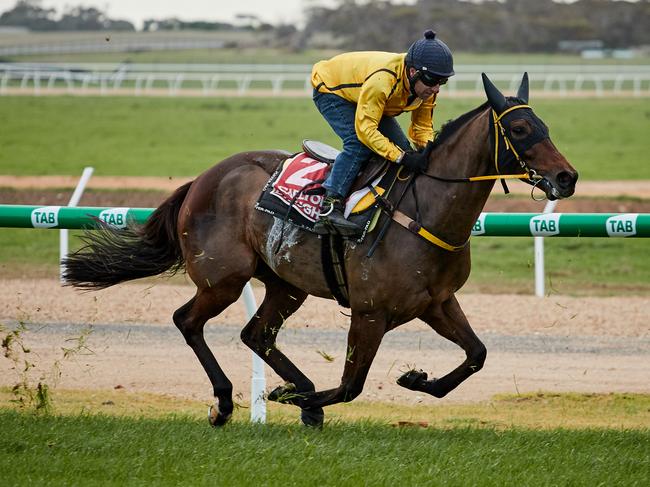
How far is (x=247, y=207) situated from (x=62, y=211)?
1.60 m

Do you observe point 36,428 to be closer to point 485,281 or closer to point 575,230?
point 575,230

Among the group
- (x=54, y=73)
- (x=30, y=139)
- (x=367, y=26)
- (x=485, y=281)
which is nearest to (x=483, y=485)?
(x=485, y=281)

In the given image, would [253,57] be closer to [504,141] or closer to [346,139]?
[346,139]

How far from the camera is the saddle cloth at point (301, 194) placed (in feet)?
18.7

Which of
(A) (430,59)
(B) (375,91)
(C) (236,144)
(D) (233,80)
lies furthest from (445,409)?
(D) (233,80)

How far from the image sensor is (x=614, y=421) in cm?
662

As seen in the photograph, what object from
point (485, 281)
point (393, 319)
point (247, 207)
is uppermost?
point (247, 207)

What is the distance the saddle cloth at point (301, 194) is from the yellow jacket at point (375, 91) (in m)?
0.29

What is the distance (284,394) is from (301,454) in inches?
34.4

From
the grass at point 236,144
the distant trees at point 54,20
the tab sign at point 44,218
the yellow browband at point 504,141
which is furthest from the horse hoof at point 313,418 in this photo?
the distant trees at point 54,20

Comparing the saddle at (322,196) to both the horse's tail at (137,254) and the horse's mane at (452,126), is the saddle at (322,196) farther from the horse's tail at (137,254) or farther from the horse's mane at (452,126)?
the horse's tail at (137,254)

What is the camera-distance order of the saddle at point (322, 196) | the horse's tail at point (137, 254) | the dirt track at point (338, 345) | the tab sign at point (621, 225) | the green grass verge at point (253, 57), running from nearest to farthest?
the saddle at point (322, 196), the tab sign at point (621, 225), the horse's tail at point (137, 254), the dirt track at point (338, 345), the green grass verge at point (253, 57)

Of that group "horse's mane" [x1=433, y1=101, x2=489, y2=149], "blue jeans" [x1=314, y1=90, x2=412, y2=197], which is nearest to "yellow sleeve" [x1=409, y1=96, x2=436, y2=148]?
"blue jeans" [x1=314, y1=90, x2=412, y2=197]

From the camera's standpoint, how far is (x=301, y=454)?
5.18 metres
